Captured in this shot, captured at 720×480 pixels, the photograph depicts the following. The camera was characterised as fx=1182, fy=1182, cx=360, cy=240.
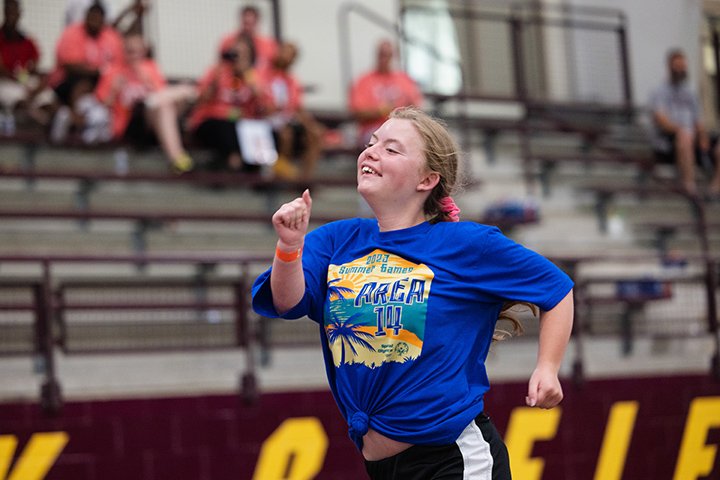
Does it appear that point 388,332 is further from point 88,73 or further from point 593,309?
point 88,73

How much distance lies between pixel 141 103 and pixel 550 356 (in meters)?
6.74

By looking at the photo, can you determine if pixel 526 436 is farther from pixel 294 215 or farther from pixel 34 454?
pixel 294 215

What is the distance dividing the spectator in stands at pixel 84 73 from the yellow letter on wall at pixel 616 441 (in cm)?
455

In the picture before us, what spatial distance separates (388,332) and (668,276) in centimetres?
612

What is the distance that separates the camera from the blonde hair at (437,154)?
3551 mm

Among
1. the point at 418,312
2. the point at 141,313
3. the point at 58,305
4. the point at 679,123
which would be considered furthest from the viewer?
the point at 679,123

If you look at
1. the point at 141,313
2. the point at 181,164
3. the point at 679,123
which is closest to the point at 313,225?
the point at 181,164

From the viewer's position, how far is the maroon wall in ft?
20.0

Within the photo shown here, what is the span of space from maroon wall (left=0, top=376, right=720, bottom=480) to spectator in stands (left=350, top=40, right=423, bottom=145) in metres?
4.00

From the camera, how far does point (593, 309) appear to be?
8.62 meters

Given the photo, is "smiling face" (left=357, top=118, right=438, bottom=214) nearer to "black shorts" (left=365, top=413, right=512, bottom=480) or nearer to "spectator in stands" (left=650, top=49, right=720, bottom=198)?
"black shorts" (left=365, top=413, right=512, bottom=480)

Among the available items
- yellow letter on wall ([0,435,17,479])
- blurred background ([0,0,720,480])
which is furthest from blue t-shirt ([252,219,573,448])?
yellow letter on wall ([0,435,17,479])

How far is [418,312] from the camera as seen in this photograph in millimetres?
3404

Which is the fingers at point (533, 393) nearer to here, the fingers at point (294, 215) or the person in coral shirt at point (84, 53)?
the fingers at point (294, 215)
